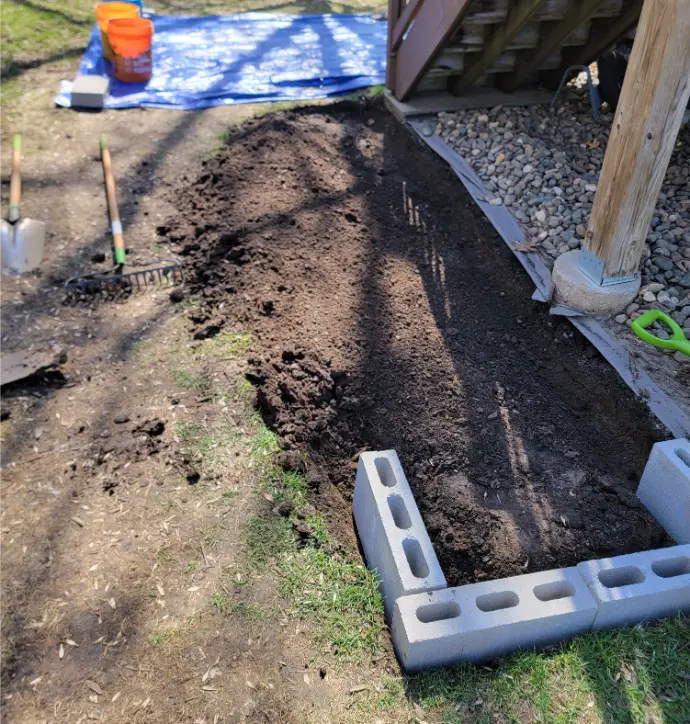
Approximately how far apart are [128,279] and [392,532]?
2775 mm

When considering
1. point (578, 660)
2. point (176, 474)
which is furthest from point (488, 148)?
point (578, 660)

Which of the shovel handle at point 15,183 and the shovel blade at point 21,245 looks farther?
the shovel handle at point 15,183

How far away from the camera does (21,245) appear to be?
15.2 feet

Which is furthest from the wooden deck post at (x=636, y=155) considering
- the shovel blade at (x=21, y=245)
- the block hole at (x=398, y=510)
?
the shovel blade at (x=21, y=245)

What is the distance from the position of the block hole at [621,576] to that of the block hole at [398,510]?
30.1 inches

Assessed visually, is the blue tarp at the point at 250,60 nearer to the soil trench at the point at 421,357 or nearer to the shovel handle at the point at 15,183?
the shovel handle at the point at 15,183

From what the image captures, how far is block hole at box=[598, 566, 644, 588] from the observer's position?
258cm

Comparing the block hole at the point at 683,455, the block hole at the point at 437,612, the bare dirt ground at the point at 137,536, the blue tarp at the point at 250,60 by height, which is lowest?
the bare dirt ground at the point at 137,536

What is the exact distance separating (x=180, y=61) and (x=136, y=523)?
19.0ft

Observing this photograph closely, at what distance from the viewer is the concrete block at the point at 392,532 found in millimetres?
2498

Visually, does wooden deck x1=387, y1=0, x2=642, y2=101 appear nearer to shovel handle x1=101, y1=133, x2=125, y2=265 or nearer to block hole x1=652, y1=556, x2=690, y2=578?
shovel handle x1=101, y1=133, x2=125, y2=265

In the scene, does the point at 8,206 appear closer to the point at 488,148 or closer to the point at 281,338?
the point at 281,338

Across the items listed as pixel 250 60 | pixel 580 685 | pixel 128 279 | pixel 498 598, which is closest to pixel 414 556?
pixel 498 598

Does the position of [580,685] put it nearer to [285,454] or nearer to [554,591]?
[554,591]
